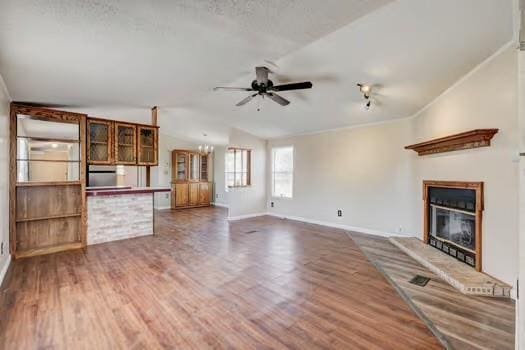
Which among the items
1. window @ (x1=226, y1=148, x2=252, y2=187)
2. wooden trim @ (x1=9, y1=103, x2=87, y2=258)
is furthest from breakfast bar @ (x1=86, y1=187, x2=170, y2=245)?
window @ (x1=226, y1=148, x2=252, y2=187)

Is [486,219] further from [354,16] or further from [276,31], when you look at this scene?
[276,31]

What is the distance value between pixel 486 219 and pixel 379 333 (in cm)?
201

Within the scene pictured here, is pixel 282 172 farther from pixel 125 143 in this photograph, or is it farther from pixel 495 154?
pixel 495 154

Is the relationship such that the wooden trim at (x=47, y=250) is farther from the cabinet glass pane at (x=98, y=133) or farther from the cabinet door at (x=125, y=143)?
the cabinet glass pane at (x=98, y=133)

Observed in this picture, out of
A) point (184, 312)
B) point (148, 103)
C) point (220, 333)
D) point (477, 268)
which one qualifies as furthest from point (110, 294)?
point (477, 268)

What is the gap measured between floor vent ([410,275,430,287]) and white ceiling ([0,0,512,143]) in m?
2.56

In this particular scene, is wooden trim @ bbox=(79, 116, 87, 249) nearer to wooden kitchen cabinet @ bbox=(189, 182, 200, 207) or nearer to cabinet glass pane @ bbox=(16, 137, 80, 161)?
cabinet glass pane @ bbox=(16, 137, 80, 161)

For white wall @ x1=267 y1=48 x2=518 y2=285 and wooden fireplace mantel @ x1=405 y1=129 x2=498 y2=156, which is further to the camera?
wooden fireplace mantel @ x1=405 y1=129 x2=498 y2=156

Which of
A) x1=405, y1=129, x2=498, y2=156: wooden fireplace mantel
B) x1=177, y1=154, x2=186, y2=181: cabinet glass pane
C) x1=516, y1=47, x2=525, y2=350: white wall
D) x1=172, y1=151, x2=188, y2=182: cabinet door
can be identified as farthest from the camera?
x1=177, y1=154, x2=186, y2=181: cabinet glass pane

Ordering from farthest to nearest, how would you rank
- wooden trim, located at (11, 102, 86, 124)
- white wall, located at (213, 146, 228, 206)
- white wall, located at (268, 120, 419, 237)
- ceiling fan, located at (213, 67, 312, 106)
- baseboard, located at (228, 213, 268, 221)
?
white wall, located at (213, 146, 228, 206) → baseboard, located at (228, 213, 268, 221) → white wall, located at (268, 120, 419, 237) → wooden trim, located at (11, 102, 86, 124) → ceiling fan, located at (213, 67, 312, 106)

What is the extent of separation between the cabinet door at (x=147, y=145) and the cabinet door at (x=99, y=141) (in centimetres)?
55

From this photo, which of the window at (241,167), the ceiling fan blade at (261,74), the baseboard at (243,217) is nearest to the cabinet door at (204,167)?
the window at (241,167)

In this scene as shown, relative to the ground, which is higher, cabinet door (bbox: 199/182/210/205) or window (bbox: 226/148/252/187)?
window (bbox: 226/148/252/187)

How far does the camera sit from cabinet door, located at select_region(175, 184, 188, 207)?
882 cm
